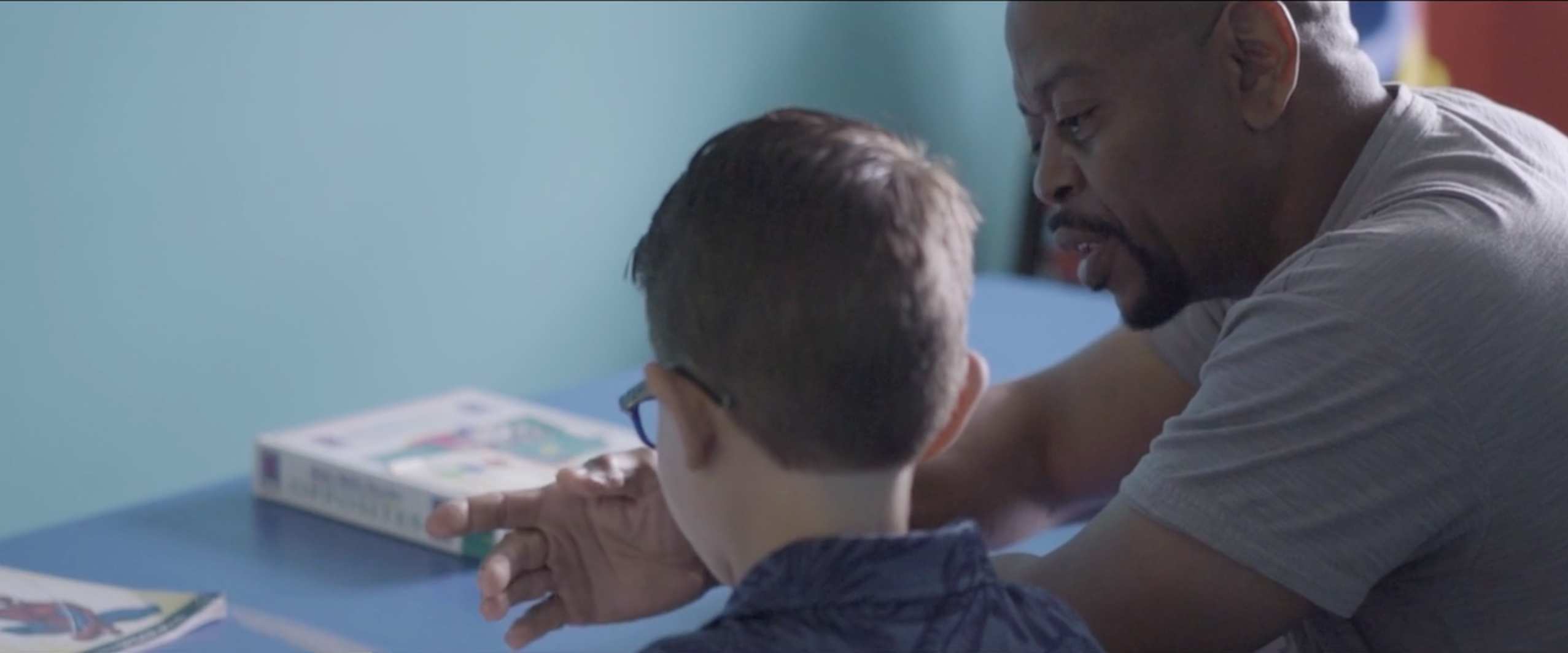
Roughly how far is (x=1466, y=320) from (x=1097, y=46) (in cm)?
30

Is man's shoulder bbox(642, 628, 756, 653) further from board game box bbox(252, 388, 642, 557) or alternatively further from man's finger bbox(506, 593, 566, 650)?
board game box bbox(252, 388, 642, 557)

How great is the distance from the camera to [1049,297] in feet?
8.10

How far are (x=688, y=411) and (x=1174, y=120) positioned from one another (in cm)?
47

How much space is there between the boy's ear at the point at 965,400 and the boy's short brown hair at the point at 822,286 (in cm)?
5

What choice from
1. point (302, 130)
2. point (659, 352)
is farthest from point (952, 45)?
point (659, 352)

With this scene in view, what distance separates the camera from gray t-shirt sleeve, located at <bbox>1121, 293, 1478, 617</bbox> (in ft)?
3.72

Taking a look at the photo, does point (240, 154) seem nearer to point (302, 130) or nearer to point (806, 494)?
point (302, 130)

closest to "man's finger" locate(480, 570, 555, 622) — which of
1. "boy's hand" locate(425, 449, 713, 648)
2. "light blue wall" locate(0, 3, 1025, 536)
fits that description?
"boy's hand" locate(425, 449, 713, 648)

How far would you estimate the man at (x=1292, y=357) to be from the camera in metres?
1.14

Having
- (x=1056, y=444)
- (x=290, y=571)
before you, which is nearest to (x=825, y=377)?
(x=290, y=571)

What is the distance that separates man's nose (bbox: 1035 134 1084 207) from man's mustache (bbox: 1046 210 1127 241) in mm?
15

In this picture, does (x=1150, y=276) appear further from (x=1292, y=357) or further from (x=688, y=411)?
(x=688, y=411)

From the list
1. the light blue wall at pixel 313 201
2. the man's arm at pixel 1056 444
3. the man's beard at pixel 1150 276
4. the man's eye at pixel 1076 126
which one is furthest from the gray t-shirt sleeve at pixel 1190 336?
the light blue wall at pixel 313 201

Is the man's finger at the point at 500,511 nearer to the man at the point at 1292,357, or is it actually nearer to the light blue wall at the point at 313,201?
the man at the point at 1292,357
